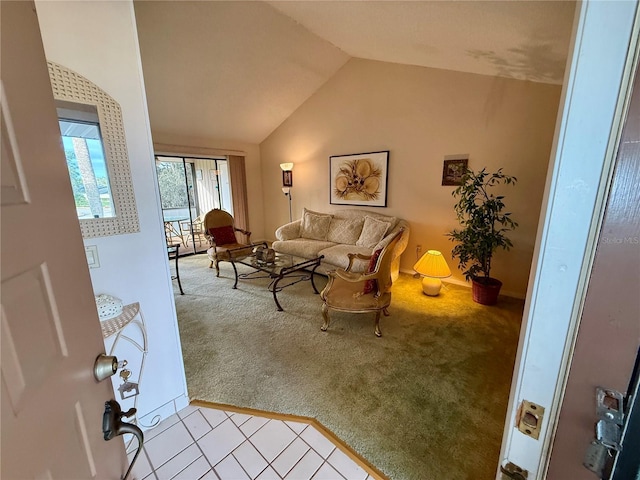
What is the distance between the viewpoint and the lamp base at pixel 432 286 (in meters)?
3.32

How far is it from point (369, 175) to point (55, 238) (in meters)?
4.13

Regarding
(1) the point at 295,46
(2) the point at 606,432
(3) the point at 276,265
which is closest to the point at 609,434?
(2) the point at 606,432

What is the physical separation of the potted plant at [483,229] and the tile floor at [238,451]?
2497mm

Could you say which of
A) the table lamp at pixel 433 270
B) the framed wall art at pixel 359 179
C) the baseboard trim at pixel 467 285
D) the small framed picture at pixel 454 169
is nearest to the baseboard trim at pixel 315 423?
the table lamp at pixel 433 270

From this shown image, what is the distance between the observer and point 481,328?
2598 mm

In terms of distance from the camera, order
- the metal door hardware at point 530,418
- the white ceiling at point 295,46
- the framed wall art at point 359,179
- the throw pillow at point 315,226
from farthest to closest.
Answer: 1. the throw pillow at point 315,226
2. the framed wall art at point 359,179
3. the white ceiling at point 295,46
4. the metal door hardware at point 530,418

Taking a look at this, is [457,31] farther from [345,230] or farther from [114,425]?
[114,425]

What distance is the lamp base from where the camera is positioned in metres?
3.32

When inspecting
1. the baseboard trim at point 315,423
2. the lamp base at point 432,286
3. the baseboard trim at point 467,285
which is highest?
the lamp base at point 432,286

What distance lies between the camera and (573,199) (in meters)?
0.45

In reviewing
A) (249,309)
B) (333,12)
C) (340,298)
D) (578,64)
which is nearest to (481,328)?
(340,298)

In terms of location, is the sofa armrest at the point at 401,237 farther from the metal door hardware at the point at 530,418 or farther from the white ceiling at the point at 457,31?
the metal door hardware at the point at 530,418

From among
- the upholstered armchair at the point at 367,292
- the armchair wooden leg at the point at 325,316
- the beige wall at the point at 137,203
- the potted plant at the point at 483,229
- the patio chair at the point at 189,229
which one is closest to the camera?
the beige wall at the point at 137,203

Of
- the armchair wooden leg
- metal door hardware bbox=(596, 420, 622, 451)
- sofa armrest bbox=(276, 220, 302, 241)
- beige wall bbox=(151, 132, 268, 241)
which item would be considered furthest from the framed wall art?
metal door hardware bbox=(596, 420, 622, 451)
